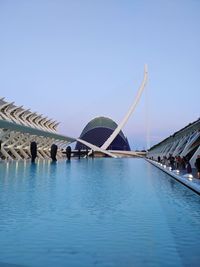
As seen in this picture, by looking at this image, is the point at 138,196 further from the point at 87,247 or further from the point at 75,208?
the point at 87,247

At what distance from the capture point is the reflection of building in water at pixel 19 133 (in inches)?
1275

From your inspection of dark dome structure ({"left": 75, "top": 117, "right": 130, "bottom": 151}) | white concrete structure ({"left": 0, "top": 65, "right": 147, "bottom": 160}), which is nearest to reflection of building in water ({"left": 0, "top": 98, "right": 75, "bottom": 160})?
white concrete structure ({"left": 0, "top": 65, "right": 147, "bottom": 160})

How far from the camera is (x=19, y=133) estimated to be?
36750mm

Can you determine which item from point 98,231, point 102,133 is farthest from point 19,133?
point 102,133

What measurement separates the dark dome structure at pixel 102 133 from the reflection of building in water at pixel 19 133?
157 ft

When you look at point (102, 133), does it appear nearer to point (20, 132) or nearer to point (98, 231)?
point (20, 132)

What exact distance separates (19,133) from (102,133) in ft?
217

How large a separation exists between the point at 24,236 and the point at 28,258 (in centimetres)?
87

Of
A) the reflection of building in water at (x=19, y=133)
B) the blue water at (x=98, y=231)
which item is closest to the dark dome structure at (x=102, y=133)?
the reflection of building in water at (x=19, y=133)

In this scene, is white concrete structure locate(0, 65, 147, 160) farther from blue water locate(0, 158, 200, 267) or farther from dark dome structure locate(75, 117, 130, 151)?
dark dome structure locate(75, 117, 130, 151)

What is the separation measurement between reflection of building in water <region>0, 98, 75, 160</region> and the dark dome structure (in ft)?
157

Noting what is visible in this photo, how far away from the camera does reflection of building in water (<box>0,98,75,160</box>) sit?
106 feet

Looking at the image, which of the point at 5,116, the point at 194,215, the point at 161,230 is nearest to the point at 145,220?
the point at 161,230

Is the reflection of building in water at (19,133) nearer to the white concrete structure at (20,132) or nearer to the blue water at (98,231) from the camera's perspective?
the white concrete structure at (20,132)
